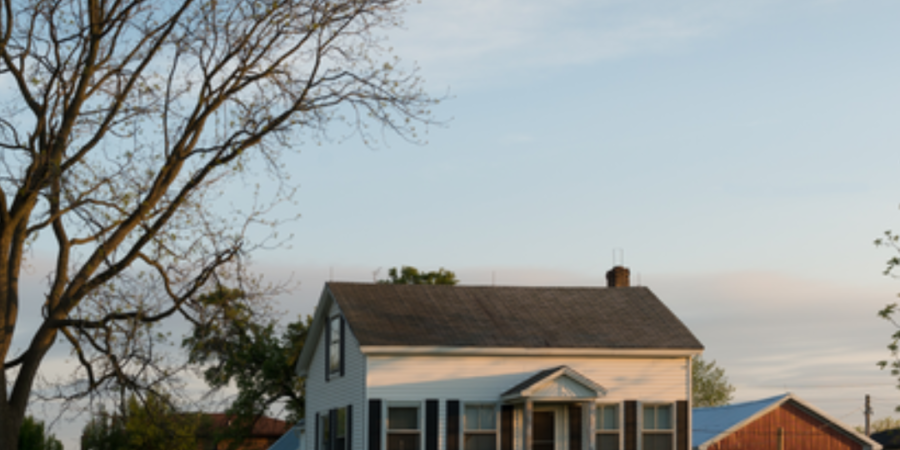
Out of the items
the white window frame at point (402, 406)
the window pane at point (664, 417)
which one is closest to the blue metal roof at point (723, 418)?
the window pane at point (664, 417)

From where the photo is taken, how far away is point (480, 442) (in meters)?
25.5

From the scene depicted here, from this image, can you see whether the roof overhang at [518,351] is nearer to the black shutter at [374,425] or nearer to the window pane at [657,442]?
the black shutter at [374,425]

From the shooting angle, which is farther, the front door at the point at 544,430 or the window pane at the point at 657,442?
the window pane at the point at 657,442

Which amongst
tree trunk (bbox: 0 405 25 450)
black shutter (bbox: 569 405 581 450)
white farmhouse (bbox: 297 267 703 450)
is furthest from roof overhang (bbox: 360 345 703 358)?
tree trunk (bbox: 0 405 25 450)

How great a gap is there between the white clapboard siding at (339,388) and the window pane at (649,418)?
765cm

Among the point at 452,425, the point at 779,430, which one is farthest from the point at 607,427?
the point at 779,430

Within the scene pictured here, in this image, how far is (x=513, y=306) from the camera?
28297mm

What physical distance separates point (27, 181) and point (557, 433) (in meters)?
16.9

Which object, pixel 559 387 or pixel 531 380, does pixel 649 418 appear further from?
pixel 531 380

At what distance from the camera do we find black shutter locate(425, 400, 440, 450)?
82.1 ft

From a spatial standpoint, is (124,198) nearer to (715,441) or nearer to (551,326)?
(551,326)

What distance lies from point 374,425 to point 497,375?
3.48 metres

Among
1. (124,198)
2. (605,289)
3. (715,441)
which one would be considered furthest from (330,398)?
(124,198)

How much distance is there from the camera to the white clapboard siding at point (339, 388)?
25172 mm
